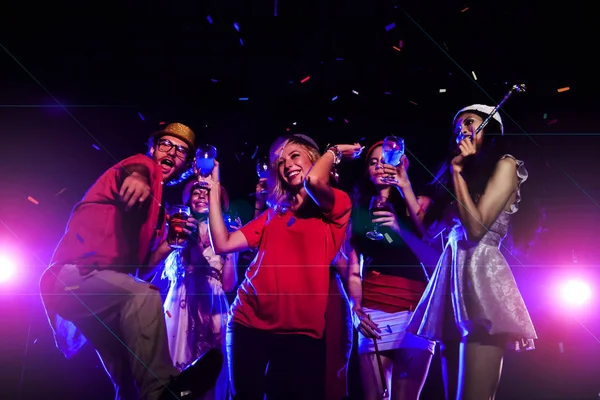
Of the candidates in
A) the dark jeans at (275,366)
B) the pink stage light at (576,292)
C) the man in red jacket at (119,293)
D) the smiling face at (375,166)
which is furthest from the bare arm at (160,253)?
the pink stage light at (576,292)

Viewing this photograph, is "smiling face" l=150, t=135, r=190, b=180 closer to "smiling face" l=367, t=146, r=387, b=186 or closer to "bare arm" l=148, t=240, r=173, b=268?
"bare arm" l=148, t=240, r=173, b=268

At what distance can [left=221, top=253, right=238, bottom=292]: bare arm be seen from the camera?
12.4 feet

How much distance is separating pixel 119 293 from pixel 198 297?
89 cm

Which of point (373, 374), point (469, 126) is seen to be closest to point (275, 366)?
point (373, 374)

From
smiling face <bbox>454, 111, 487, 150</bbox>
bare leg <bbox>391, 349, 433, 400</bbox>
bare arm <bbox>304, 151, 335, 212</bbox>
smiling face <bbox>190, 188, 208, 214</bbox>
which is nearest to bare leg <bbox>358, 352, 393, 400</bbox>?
bare leg <bbox>391, 349, 433, 400</bbox>

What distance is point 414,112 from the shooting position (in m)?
4.29

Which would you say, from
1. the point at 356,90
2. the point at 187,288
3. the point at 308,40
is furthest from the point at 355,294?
the point at 308,40

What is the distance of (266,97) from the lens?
456 centimetres

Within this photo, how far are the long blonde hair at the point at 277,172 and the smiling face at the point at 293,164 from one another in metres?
0.02

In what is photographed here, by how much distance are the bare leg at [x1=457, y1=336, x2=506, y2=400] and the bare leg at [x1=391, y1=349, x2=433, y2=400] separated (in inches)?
13.8

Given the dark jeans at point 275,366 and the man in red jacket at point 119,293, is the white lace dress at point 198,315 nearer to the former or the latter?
the man in red jacket at point 119,293

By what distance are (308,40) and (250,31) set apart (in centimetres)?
58

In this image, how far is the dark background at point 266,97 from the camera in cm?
378

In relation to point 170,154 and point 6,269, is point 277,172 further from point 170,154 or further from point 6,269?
point 6,269
